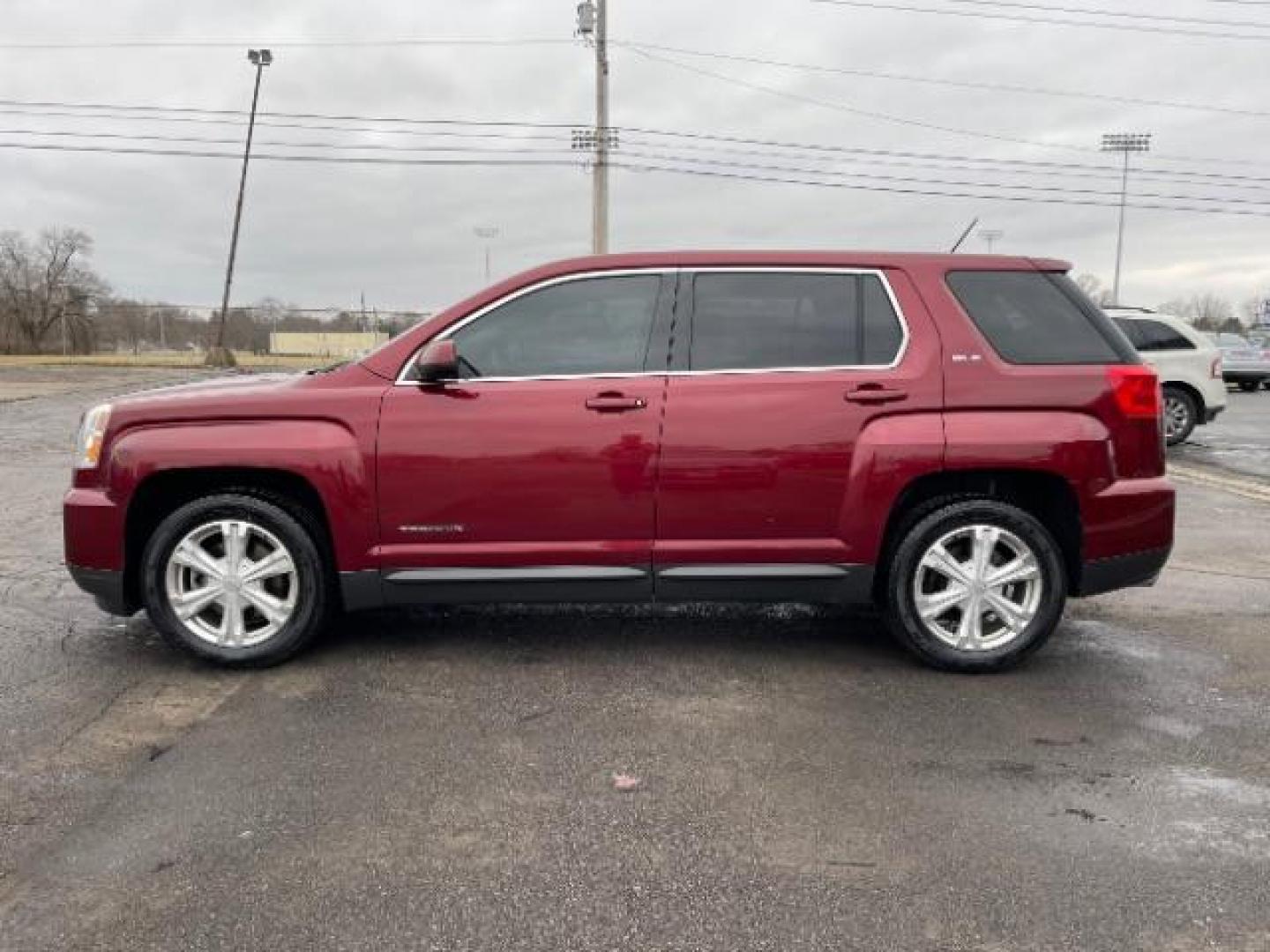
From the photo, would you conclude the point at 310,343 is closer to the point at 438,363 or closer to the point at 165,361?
the point at 165,361

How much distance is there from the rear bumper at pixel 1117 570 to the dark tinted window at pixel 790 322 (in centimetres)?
128

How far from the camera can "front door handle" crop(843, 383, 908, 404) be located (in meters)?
4.29

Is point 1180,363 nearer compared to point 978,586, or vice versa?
point 978,586

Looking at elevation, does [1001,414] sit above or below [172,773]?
above

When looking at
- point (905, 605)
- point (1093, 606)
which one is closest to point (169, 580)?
point (905, 605)

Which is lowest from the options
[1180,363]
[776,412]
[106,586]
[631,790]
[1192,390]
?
[631,790]

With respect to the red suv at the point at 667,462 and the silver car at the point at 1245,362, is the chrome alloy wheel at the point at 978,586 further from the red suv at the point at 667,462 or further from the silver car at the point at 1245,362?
the silver car at the point at 1245,362

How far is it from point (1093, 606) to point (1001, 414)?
191 centimetres

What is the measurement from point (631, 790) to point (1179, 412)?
42.3 ft

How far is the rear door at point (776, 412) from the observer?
4.27 meters

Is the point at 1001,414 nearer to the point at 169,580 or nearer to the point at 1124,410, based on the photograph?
the point at 1124,410

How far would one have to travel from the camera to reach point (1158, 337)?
13.7 meters

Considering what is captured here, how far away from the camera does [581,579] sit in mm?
4367

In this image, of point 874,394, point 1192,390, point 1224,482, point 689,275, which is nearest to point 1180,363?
point 1192,390
